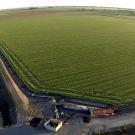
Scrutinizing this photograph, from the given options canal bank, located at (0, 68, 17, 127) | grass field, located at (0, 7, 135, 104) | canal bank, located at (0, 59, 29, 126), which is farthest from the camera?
grass field, located at (0, 7, 135, 104)

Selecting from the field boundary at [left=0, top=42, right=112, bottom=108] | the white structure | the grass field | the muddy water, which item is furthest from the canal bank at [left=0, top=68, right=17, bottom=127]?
the grass field

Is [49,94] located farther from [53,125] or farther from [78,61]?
[78,61]

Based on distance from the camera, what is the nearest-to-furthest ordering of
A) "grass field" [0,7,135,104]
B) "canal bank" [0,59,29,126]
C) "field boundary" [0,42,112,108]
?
"canal bank" [0,59,29,126]
"field boundary" [0,42,112,108]
"grass field" [0,7,135,104]

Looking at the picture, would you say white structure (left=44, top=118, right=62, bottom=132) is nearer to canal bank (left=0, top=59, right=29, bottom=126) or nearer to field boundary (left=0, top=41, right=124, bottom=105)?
canal bank (left=0, top=59, right=29, bottom=126)

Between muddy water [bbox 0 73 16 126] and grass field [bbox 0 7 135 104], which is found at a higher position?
grass field [bbox 0 7 135 104]

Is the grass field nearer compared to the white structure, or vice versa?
the white structure

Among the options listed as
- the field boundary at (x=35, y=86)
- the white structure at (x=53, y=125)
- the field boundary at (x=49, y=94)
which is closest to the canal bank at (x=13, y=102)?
the field boundary at (x=49, y=94)

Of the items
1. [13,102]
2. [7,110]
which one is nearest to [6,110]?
[7,110]
